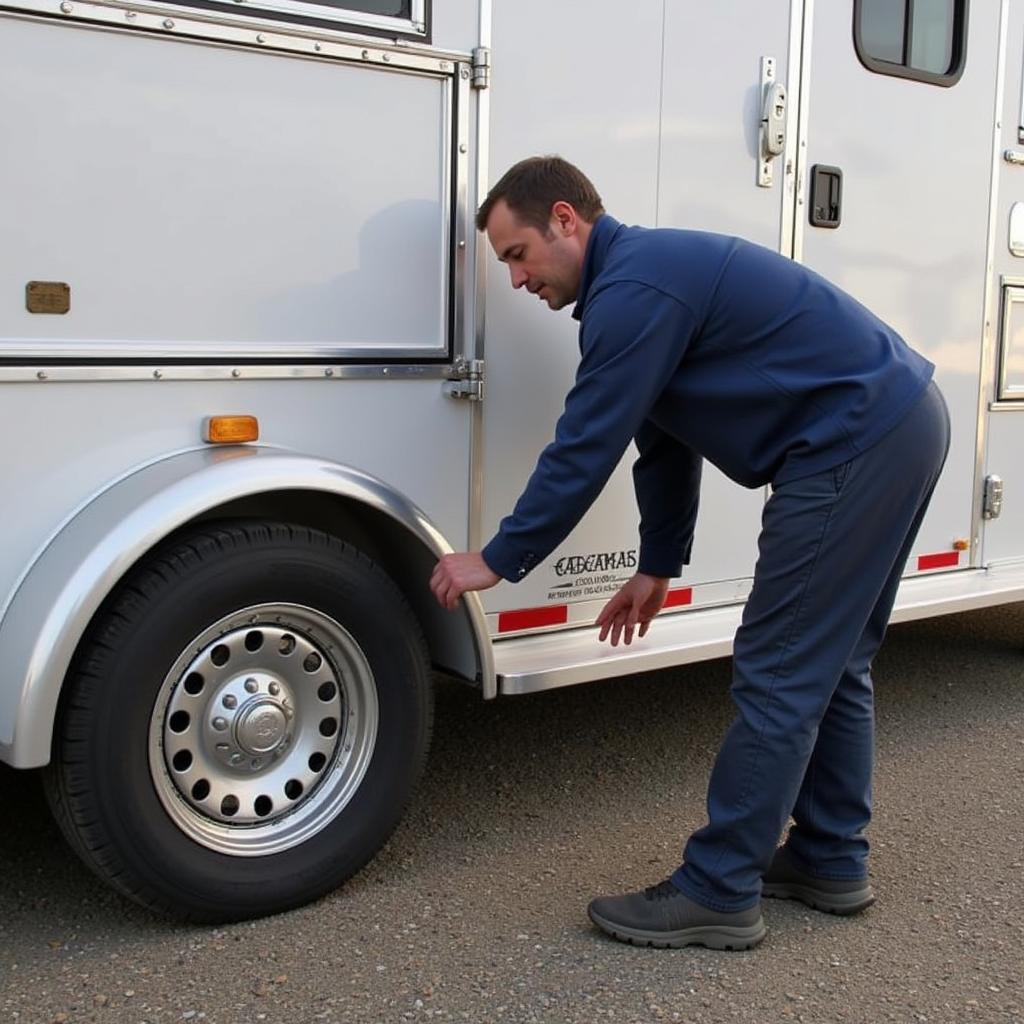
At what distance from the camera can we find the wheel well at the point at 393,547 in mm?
3213

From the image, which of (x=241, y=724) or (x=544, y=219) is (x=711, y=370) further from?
(x=241, y=724)

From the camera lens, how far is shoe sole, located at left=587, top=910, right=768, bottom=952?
9.73 feet

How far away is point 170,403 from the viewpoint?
9.74 feet

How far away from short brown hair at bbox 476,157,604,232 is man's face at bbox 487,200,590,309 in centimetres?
2

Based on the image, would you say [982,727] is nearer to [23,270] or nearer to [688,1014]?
[688,1014]

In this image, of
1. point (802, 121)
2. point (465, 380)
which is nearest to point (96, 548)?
point (465, 380)

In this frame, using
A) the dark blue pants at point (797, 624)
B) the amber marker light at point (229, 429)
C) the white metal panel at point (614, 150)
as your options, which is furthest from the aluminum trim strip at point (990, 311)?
the amber marker light at point (229, 429)

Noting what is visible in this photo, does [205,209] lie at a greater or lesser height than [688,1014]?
greater

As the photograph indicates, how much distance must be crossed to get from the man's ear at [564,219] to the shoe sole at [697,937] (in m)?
1.56

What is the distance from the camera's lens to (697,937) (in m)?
2.97

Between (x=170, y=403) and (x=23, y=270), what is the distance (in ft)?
1.38

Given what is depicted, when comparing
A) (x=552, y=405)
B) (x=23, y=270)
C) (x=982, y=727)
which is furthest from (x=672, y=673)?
(x=23, y=270)

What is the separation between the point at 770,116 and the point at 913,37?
2.47 ft

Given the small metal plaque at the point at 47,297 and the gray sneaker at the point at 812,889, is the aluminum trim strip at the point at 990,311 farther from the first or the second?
the small metal plaque at the point at 47,297
